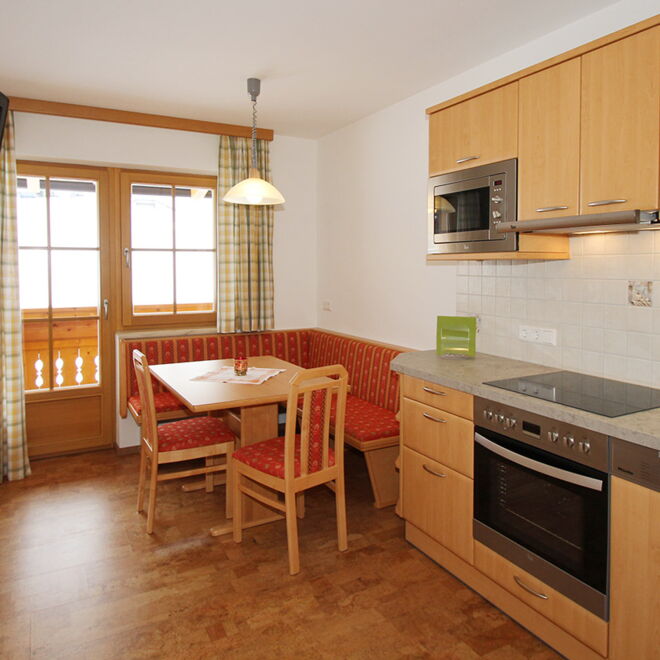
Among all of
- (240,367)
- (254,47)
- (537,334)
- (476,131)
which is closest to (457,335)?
(537,334)

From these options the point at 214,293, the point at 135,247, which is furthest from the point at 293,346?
the point at 135,247

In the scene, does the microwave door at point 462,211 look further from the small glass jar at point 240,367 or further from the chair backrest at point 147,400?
the chair backrest at point 147,400

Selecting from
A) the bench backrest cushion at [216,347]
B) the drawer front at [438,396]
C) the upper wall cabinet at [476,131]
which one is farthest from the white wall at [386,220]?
the drawer front at [438,396]

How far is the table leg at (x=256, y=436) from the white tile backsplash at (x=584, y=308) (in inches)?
48.3

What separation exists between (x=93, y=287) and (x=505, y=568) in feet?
11.4

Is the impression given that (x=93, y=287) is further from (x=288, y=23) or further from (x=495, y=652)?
(x=495, y=652)

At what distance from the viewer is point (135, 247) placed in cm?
430

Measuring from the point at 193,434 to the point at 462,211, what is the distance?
5.99ft

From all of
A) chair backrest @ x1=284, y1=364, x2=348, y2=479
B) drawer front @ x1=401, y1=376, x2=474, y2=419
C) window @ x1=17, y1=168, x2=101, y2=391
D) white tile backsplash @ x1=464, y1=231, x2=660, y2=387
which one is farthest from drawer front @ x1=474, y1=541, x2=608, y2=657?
window @ x1=17, y1=168, x2=101, y2=391

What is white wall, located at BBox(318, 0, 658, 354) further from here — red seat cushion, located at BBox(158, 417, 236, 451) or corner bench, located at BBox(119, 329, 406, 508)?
red seat cushion, located at BBox(158, 417, 236, 451)

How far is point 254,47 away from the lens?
2848 millimetres

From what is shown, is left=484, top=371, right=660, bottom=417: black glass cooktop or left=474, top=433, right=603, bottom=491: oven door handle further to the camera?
left=484, top=371, right=660, bottom=417: black glass cooktop

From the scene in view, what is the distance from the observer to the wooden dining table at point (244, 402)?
2.65 m

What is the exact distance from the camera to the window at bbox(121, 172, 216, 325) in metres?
4.29
